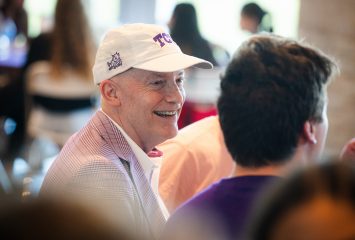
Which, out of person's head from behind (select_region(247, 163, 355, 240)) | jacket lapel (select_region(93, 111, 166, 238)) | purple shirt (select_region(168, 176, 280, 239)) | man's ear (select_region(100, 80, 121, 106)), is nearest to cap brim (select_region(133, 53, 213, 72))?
man's ear (select_region(100, 80, 121, 106))

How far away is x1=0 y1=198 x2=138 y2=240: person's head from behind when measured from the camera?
833mm

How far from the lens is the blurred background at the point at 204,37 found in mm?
4848

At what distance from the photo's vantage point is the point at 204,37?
6.04 metres

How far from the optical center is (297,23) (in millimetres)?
6742

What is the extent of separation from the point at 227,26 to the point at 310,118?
5.73 m

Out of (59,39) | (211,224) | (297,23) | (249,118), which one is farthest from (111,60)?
(297,23)

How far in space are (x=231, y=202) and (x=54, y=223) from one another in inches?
43.8

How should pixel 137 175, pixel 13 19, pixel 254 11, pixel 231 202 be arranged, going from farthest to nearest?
pixel 13 19 → pixel 254 11 → pixel 137 175 → pixel 231 202

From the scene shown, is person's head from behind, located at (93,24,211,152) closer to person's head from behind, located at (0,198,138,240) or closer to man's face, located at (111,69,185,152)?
man's face, located at (111,69,185,152)

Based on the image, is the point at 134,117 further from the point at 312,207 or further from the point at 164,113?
the point at 312,207

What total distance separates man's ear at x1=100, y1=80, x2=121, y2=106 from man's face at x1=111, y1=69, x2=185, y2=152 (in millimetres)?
11

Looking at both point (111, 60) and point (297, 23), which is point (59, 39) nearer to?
point (111, 60)

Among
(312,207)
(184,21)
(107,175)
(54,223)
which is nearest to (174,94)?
(107,175)

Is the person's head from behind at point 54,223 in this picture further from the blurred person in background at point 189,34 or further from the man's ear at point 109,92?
the blurred person in background at point 189,34
